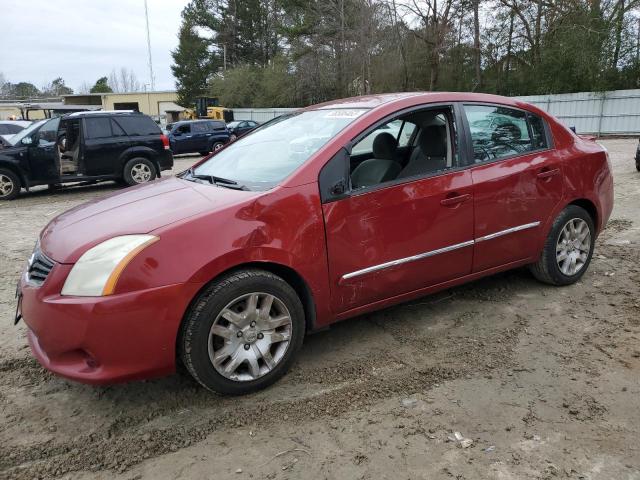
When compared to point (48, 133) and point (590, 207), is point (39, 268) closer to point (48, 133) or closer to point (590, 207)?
point (590, 207)

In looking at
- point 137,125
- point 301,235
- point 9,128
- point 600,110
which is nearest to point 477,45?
point 600,110

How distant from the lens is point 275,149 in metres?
3.61

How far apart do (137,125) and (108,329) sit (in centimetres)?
1024

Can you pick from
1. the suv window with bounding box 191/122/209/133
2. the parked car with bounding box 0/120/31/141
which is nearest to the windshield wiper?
the parked car with bounding box 0/120/31/141

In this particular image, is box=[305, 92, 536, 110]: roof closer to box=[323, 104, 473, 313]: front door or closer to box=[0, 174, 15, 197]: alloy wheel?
box=[323, 104, 473, 313]: front door

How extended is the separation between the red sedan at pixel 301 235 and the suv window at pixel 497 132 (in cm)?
1

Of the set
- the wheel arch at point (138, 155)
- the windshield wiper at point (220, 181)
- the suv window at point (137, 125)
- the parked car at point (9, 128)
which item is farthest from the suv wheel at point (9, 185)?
the windshield wiper at point (220, 181)

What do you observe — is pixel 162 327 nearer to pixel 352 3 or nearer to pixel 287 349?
pixel 287 349

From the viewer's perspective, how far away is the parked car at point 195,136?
21.7 m

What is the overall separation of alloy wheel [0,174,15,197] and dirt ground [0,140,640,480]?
8.04 metres

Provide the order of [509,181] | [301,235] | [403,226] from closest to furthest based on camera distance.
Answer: [301,235] → [403,226] → [509,181]

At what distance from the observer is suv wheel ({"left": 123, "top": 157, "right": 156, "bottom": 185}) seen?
11.5 metres

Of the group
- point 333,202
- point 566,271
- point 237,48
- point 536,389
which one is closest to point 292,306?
point 333,202

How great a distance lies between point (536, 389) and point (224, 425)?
178cm
